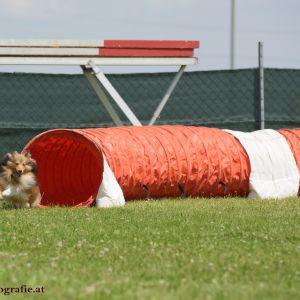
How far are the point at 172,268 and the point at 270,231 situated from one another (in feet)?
7.84

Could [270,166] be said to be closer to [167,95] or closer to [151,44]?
[167,95]

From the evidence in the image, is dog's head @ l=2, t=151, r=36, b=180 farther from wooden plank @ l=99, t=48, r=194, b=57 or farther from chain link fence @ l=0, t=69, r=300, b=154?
wooden plank @ l=99, t=48, r=194, b=57

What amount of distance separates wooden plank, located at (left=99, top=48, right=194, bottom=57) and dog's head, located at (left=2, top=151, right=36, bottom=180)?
2.92m

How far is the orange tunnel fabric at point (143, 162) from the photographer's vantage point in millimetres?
12820

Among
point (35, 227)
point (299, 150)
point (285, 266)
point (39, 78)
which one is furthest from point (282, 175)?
point (285, 266)

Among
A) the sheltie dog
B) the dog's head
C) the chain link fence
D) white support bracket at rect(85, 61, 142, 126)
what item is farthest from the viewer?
the chain link fence

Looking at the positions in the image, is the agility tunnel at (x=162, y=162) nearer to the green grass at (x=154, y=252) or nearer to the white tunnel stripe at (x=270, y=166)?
the white tunnel stripe at (x=270, y=166)

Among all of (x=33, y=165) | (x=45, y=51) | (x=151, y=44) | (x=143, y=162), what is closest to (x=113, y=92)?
(x=151, y=44)

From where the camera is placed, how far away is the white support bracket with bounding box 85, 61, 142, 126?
48.6 feet

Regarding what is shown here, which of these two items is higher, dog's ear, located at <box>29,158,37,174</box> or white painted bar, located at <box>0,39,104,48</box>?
white painted bar, located at <box>0,39,104,48</box>

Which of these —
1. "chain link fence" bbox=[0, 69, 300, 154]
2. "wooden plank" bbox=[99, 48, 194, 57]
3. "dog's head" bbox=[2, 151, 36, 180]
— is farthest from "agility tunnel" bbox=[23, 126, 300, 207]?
"wooden plank" bbox=[99, 48, 194, 57]

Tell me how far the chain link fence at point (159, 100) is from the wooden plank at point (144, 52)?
Result: 1.89 ft

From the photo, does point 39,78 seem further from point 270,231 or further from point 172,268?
point 172,268

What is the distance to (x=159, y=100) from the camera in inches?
630
